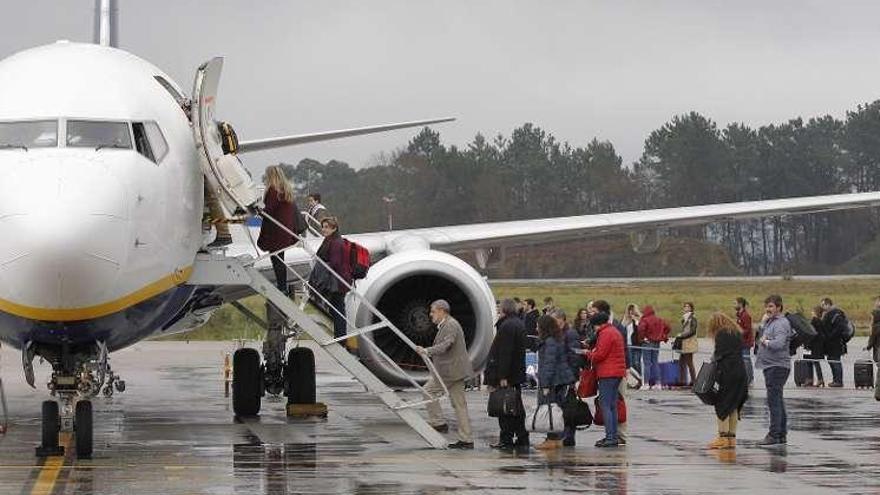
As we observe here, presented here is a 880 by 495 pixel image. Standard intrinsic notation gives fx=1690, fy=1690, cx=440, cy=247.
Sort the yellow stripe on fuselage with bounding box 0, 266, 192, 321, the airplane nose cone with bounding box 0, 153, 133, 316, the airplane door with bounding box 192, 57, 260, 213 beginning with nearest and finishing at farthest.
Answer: the airplane nose cone with bounding box 0, 153, 133, 316 < the yellow stripe on fuselage with bounding box 0, 266, 192, 321 < the airplane door with bounding box 192, 57, 260, 213

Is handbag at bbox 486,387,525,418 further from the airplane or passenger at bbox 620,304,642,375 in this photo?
passenger at bbox 620,304,642,375

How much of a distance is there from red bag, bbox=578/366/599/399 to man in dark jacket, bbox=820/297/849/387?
10.9m

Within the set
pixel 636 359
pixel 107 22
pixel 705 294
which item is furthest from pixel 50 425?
pixel 705 294

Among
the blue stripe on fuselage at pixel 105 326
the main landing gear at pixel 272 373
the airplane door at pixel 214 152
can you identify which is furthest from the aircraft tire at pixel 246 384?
the airplane door at pixel 214 152

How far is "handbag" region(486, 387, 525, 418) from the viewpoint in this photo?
16344 mm

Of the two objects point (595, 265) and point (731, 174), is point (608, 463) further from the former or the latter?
point (731, 174)

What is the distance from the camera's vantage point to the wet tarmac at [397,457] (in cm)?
1334

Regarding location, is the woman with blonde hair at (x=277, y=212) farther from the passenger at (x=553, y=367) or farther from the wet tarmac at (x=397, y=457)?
the passenger at (x=553, y=367)

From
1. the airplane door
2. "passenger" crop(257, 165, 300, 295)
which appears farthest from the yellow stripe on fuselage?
"passenger" crop(257, 165, 300, 295)

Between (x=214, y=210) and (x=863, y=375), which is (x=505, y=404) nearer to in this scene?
(x=214, y=210)

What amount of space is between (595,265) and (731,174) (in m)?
13.3

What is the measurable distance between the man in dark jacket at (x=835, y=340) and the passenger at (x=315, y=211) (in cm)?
1048

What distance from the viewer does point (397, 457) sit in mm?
15555

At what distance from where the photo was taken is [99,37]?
22625 millimetres
